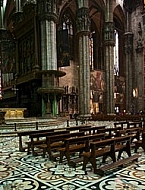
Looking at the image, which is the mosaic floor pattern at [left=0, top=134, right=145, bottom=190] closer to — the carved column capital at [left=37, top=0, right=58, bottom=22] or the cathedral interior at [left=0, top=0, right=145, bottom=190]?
the cathedral interior at [left=0, top=0, right=145, bottom=190]

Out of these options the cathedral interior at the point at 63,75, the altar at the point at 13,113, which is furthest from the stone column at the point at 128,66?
the altar at the point at 13,113

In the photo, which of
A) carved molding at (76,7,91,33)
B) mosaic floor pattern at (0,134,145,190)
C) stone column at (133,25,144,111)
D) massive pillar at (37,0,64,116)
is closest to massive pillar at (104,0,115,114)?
carved molding at (76,7,91,33)

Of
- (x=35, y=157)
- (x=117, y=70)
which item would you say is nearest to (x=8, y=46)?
(x=117, y=70)

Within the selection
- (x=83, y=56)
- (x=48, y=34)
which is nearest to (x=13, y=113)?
(x=48, y=34)

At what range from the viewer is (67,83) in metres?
30.1

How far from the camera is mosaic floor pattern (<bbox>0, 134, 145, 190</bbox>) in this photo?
3.79 meters

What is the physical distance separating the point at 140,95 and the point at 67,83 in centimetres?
1066

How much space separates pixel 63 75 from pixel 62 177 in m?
17.5

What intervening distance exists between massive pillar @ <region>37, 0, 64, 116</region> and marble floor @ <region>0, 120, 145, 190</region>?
47.4ft

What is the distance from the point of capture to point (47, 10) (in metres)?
21.1

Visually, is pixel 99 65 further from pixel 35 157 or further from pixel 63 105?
pixel 35 157

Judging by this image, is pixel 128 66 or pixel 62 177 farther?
pixel 128 66

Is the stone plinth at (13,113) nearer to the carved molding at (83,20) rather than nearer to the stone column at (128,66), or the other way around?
the carved molding at (83,20)

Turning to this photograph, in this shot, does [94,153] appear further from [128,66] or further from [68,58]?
[128,66]
